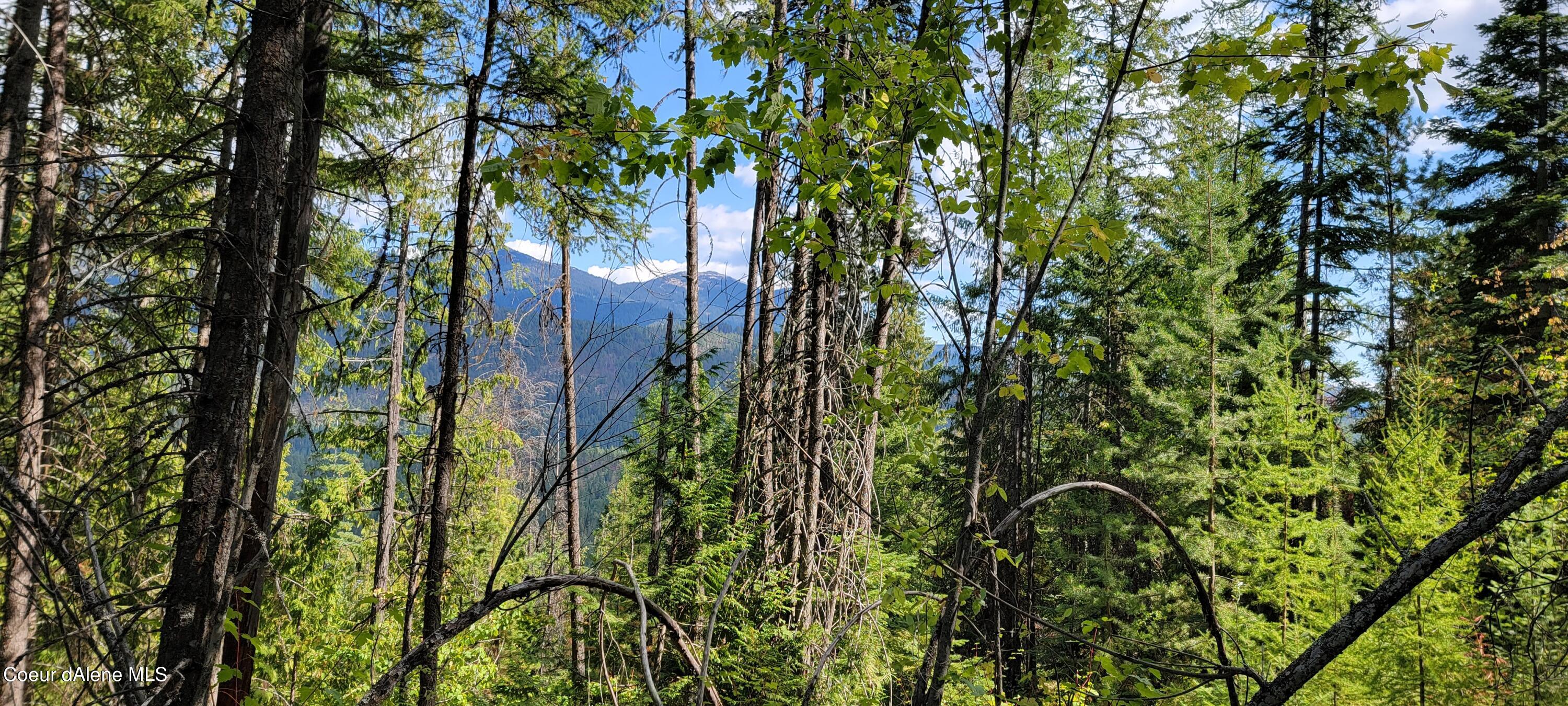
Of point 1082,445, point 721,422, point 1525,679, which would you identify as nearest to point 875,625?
point 721,422

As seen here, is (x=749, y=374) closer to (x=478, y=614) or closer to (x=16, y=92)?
(x=478, y=614)

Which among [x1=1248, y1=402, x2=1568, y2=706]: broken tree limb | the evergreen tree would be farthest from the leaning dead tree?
the evergreen tree

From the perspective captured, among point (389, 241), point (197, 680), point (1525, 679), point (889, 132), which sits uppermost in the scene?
point (889, 132)

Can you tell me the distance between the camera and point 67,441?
695 cm

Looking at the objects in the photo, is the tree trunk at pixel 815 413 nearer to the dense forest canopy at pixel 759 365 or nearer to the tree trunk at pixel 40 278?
the dense forest canopy at pixel 759 365

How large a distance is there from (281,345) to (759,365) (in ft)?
9.43

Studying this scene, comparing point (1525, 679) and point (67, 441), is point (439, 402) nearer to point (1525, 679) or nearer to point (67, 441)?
point (67, 441)

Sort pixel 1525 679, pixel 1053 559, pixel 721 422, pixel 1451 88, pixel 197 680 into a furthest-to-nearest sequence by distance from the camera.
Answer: pixel 1053 559 < pixel 721 422 < pixel 1525 679 < pixel 197 680 < pixel 1451 88

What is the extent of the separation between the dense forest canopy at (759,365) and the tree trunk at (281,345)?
0.13 ft

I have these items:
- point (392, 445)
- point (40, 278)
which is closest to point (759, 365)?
point (40, 278)

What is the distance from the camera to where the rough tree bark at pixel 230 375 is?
2029 mm

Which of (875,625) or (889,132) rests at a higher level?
(889,132)

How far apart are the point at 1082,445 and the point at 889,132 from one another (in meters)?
15.0

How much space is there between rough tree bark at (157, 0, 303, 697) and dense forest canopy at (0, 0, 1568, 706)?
0.6 inches
